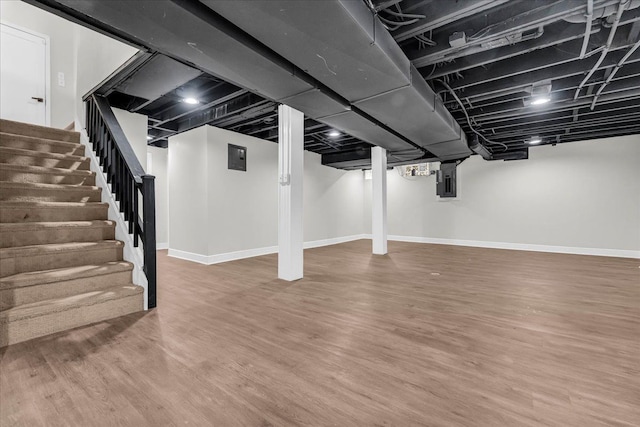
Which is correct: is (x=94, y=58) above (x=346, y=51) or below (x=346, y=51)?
above

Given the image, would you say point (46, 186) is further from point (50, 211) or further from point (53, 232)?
point (53, 232)

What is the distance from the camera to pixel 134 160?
285cm

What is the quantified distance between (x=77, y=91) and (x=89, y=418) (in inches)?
185

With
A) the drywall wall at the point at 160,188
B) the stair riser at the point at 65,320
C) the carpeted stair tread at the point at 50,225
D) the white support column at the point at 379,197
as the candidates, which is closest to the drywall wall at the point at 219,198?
the drywall wall at the point at 160,188

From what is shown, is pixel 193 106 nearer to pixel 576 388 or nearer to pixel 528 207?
pixel 576 388

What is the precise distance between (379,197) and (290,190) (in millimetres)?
2834

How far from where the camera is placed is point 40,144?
339 cm

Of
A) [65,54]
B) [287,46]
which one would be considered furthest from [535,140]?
[65,54]

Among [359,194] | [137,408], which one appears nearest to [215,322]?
[137,408]

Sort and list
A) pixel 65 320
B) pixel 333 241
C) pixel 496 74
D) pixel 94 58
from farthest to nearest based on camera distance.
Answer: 1. pixel 333 241
2. pixel 94 58
3. pixel 496 74
4. pixel 65 320

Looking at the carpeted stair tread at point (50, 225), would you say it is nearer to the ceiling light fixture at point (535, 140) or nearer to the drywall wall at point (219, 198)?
the drywall wall at point (219, 198)

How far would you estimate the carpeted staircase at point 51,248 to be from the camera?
213 cm

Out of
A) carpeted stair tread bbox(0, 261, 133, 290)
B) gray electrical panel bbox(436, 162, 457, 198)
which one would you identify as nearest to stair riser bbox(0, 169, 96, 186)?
carpeted stair tread bbox(0, 261, 133, 290)

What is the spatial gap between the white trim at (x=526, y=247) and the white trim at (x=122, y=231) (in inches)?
283
